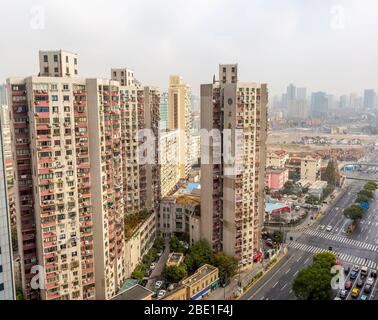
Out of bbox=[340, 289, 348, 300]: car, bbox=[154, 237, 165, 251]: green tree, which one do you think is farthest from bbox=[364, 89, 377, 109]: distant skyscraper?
bbox=[154, 237, 165, 251]: green tree

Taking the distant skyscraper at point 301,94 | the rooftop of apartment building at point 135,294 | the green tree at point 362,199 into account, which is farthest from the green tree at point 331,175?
the rooftop of apartment building at point 135,294

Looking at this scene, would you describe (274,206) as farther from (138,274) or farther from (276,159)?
(138,274)

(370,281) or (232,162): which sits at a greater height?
(232,162)

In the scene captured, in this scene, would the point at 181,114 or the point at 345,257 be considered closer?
the point at 345,257

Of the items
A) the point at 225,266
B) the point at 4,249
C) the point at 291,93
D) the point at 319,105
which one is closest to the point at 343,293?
the point at 225,266

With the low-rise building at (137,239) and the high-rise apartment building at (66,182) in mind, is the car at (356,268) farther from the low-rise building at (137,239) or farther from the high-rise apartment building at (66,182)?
the high-rise apartment building at (66,182)
